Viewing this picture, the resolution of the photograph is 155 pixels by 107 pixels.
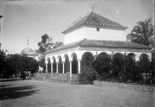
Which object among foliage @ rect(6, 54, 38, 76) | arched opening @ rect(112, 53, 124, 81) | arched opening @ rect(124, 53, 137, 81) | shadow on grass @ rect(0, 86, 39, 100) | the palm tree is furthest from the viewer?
foliage @ rect(6, 54, 38, 76)

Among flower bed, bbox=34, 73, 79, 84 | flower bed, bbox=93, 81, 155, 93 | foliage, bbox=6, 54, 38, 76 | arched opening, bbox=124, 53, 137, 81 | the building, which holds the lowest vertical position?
flower bed, bbox=93, 81, 155, 93

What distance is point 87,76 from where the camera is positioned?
22.6 m

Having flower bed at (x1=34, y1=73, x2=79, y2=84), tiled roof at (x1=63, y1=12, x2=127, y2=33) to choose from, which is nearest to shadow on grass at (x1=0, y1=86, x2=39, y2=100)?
flower bed at (x1=34, y1=73, x2=79, y2=84)

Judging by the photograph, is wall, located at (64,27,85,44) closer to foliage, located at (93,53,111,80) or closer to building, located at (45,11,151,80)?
building, located at (45,11,151,80)

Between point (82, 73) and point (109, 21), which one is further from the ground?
point (109, 21)

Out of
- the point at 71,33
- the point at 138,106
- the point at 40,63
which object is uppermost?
the point at 71,33

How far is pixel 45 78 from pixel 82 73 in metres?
12.1

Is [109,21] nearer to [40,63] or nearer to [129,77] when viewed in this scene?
[129,77]

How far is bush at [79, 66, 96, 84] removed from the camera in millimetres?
22317

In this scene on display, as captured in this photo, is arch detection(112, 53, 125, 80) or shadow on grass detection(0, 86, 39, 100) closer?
shadow on grass detection(0, 86, 39, 100)

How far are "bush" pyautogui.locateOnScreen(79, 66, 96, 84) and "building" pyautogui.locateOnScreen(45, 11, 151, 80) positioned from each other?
1053 millimetres

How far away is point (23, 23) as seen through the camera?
11.2m

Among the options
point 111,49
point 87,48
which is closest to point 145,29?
point 111,49

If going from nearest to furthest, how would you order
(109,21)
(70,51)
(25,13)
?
(25,13), (70,51), (109,21)
